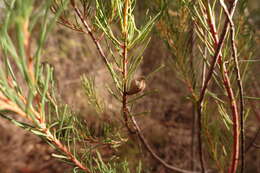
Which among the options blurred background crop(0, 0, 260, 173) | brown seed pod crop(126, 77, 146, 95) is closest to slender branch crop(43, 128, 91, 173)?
brown seed pod crop(126, 77, 146, 95)

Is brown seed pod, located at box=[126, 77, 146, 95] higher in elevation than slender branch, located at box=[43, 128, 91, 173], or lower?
higher

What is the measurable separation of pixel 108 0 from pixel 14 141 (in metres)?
1.78

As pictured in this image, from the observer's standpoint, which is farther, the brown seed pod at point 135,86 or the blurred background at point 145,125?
the blurred background at point 145,125

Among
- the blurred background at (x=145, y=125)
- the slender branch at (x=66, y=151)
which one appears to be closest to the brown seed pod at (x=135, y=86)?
the slender branch at (x=66, y=151)

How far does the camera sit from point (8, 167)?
169 cm

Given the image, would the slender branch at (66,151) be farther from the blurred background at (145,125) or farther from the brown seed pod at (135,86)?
the blurred background at (145,125)

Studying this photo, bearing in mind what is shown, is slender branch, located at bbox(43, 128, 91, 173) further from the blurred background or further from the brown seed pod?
the blurred background

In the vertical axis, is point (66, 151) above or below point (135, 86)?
below

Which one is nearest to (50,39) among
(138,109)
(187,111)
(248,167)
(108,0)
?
(138,109)

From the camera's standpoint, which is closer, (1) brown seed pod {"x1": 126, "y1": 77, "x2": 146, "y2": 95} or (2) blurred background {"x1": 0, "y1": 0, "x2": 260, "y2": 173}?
(1) brown seed pod {"x1": 126, "y1": 77, "x2": 146, "y2": 95}

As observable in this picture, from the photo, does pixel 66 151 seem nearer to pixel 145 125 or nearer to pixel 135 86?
pixel 135 86

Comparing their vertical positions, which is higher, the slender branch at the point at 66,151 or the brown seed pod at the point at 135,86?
the brown seed pod at the point at 135,86

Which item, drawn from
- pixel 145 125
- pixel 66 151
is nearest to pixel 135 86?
pixel 66 151

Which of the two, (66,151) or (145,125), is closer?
(66,151)
